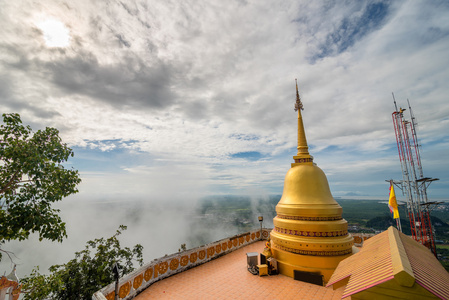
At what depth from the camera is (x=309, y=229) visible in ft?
37.9

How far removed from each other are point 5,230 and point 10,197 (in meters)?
1.14

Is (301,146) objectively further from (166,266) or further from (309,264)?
(166,266)

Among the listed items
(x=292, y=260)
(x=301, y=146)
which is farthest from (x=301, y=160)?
(x=292, y=260)

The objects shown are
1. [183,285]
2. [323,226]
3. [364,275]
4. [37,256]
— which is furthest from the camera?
[37,256]

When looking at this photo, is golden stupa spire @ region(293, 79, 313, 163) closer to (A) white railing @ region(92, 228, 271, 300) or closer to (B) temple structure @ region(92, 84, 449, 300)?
(B) temple structure @ region(92, 84, 449, 300)

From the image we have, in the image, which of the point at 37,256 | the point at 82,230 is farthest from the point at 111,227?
the point at 37,256

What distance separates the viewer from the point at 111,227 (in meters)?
177

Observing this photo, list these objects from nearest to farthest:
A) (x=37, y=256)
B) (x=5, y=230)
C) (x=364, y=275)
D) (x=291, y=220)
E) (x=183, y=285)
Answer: (x=364, y=275) < (x=5, y=230) < (x=183, y=285) < (x=291, y=220) < (x=37, y=256)

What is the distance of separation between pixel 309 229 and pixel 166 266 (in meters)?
8.28

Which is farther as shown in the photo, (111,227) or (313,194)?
(111,227)

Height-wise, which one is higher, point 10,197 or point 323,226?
point 10,197

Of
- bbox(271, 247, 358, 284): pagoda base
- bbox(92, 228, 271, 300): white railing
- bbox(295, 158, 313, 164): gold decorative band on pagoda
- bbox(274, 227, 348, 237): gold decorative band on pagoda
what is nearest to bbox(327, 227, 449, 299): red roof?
bbox(271, 247, 358, 284): pagoda base

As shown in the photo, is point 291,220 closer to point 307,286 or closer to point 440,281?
point 307,286

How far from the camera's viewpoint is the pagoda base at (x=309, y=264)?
1061 centimetres
